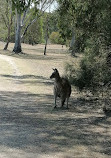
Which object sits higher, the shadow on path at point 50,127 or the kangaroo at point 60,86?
the kangaroo at point 60,86

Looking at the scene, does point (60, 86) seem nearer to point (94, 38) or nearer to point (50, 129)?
point (94, 38)

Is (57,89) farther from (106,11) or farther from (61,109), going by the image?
(106,11)

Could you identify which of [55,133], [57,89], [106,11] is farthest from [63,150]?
[106,11]

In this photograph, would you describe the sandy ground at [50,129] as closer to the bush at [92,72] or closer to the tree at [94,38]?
the bush at [92,72]

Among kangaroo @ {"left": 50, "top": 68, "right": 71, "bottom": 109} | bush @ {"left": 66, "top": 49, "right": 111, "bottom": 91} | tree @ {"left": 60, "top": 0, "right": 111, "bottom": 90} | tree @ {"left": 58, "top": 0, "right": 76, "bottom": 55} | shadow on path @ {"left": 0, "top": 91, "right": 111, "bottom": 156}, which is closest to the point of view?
shadow on path @ {"left": 0, "top": 91, "right": 111, "bottom": 156}

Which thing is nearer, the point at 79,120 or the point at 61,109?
the point at 79,120

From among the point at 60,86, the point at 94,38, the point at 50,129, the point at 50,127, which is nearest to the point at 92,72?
the point at 94,38

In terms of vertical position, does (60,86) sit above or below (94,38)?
below

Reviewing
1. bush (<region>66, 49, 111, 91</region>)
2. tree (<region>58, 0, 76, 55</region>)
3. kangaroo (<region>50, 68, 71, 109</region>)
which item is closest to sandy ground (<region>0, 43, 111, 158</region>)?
kangaroo (<region>50, 68, 71, 109</region>)

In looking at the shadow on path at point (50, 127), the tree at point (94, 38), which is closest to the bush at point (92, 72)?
the tree at point (94, 38)

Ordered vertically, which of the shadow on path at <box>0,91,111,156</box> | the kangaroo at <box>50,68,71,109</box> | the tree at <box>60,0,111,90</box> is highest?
the tree at <box>60,0,111,90</box>

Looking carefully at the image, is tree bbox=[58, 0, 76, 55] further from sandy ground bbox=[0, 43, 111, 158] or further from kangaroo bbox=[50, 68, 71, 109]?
sandy ground bbox=[0, 43, 111, 158]

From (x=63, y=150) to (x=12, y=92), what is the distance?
909 cm

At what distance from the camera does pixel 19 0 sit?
27.1ft
